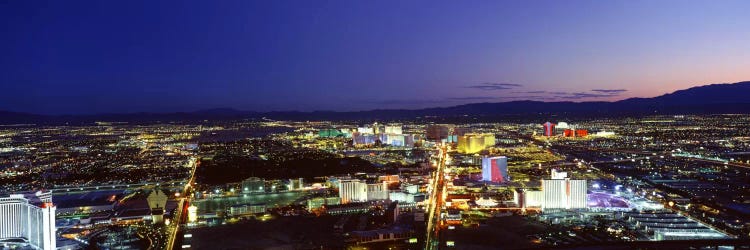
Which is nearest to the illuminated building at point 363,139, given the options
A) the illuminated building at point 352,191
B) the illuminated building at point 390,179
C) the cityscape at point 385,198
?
the cityscape at point 385,198

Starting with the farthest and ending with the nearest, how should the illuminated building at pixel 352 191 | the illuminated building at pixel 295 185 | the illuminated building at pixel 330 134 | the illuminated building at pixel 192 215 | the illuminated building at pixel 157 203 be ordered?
the illuminated building at pixel 330 134 < the illuminated building at pixel 295 185 < the illuminated building at pixel 352 191 < the illuminated building at pixel 157 203 < the illuminated building at pixel 192 215

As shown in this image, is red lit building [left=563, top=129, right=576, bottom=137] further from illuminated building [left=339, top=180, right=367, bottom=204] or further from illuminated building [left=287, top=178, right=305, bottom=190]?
illuminated building [left=339, top=180, right=367, bottom=204]

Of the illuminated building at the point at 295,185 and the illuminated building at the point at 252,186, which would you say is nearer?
the illuminated building at the point at 252,186

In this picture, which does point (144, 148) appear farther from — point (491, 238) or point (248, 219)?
point (491, 238)

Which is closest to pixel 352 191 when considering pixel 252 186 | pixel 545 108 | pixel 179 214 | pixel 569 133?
pixel 252 186

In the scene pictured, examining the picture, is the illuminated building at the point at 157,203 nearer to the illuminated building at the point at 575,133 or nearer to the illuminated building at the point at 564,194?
the illuminated building at the point at 564,194

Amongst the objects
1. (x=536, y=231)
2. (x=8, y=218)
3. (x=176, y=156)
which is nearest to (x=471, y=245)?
(x=536, y=231)

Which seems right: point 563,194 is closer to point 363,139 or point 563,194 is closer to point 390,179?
point 390,179
